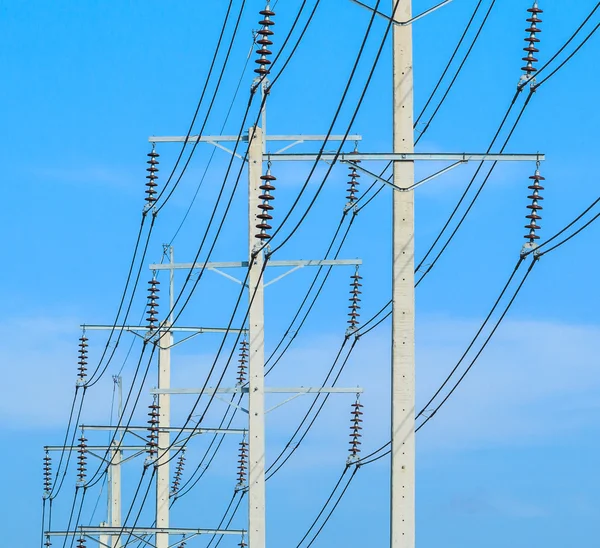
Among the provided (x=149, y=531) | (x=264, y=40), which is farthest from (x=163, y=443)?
(x=264, y=40)

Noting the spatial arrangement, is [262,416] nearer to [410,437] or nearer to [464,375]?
[464,375]

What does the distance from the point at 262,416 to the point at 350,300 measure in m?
2.45

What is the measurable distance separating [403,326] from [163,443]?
20.5 meters

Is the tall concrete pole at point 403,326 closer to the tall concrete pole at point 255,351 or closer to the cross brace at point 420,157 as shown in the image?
the cross brace at point 420,157

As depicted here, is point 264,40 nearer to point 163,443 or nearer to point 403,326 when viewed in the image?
point 403,326

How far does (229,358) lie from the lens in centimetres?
2759

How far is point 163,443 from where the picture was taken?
4078 cm

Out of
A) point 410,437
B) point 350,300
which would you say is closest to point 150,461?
point 350,300

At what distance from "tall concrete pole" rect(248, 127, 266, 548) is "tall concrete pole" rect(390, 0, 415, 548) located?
23.8 feet

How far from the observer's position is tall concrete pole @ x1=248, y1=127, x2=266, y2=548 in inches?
1130

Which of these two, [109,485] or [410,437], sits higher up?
[109,485]

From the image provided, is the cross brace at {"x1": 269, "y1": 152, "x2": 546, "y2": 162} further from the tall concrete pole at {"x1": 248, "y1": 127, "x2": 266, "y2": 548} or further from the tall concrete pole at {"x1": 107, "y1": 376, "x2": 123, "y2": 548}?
the tall concrete pole at {"x1": 107, "y1": 376, "x2": 123, "y2": 548}

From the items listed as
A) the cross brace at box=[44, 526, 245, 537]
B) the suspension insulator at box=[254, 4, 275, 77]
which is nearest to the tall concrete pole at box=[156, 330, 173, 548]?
the cross brace at box=[44, 526, 245, 537]

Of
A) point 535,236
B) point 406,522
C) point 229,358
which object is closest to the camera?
point 406,522
